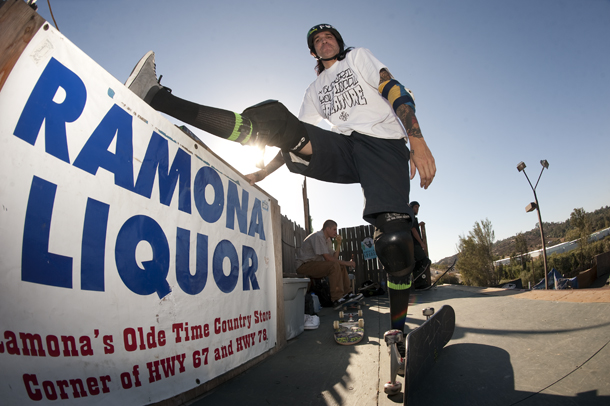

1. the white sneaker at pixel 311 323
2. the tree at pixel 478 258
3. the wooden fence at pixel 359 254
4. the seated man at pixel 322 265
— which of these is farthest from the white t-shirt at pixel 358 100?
the tree at pixel 478 258

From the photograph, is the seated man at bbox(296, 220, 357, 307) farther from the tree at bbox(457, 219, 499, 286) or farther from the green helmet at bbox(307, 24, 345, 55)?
the tree at bbox(457, 219, 499, 286)

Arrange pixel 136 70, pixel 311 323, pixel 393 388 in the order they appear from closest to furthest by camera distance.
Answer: pixel 393 388 → pixel 136 70 → pixel 311 323

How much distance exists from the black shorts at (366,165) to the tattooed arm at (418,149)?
0.46 feet

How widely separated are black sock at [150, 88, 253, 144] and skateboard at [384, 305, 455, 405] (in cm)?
124

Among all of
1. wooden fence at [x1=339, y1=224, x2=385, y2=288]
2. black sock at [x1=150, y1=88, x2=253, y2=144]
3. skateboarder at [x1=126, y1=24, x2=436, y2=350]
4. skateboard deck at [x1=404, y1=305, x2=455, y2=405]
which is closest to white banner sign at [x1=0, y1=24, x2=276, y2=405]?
black sock at [x1=150, y1=88, x2=253, y2=144]

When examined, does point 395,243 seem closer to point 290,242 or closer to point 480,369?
point 480,369

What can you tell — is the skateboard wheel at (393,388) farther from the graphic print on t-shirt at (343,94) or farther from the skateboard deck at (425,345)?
the graphic print on t-shirt at (343,94)

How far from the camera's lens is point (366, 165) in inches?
69.8

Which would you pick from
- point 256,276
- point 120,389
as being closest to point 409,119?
point 256,276

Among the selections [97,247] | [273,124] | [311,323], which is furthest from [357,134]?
[311,323]

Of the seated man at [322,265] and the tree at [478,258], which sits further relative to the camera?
the tree at [478,258]

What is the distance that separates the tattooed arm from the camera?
1.58 metres

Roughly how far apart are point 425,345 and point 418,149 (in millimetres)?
1002

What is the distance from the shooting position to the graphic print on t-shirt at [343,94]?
76.2 inches
